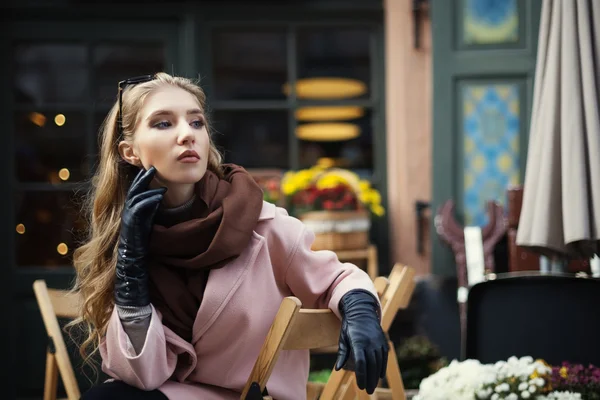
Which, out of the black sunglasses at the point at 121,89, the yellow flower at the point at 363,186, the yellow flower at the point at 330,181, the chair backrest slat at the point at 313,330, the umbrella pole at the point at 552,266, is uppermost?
the black sunglasses at the point at 121,89

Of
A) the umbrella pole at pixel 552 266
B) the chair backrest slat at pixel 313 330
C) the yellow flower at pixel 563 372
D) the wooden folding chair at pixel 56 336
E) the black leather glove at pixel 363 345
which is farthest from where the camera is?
the umbrella pole at pixel 552 266

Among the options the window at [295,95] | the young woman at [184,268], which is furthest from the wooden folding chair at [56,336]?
the window at [295,95]

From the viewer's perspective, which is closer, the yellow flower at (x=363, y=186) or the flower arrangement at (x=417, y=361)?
the flower arrangement at (x=417, y=361)

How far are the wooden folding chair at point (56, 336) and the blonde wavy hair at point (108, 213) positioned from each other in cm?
63

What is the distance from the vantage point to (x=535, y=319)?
9.45 feet

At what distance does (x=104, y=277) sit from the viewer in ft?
7.30

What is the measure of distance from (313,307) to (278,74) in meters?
3.09

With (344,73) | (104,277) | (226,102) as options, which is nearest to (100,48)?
(226,102)

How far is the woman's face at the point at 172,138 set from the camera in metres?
2.15

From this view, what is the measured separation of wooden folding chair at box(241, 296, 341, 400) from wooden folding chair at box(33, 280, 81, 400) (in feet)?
3.72

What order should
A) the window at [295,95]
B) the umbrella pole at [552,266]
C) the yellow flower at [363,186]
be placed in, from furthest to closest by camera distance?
the window at [295,95]
the yellow flower at [363,186]
the umbrella pole at [552,266]

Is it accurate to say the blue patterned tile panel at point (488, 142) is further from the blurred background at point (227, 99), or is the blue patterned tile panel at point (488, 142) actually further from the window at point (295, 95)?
the window at point (295, 95)

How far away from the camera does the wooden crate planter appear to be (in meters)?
4.39

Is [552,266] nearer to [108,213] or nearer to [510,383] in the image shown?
[510,383]
